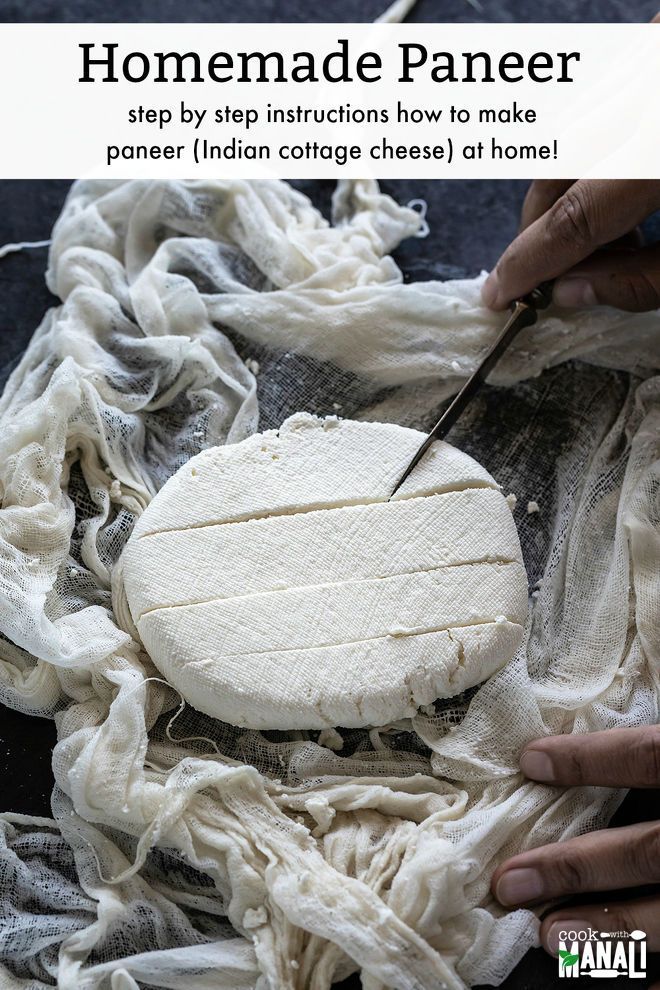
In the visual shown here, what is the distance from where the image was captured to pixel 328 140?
6.39 feet

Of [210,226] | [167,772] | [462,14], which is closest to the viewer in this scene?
[167,772]

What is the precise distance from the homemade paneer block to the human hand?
208 mm

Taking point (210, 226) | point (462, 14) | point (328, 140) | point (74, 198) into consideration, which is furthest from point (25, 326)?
point (462, 14)

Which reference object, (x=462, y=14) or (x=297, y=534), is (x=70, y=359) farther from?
(x=462, y=14)

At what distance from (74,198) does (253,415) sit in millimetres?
566

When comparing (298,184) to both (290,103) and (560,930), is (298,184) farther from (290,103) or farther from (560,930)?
(560,930)

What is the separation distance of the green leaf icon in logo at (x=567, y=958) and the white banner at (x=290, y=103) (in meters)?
1.33

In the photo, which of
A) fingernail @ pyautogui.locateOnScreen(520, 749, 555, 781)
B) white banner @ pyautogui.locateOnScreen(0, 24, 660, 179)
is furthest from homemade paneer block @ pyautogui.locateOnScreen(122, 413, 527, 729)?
white banner @ pyautogui.locateOnScreen(0, 24, 660, 179)

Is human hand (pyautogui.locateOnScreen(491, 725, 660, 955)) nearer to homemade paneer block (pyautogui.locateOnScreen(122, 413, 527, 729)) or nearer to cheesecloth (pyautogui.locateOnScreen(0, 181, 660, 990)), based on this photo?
cheesecloth (pyautogui.locateOnScreen(0, 181, 660, 990))

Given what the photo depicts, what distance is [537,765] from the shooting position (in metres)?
1.35

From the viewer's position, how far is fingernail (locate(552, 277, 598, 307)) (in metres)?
1.63

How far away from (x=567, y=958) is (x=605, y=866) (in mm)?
127

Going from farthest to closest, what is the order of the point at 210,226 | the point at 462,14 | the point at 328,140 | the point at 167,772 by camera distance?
the point at 462,14 < the point at 328,140 < the point at 210,226 < the point at 167,772

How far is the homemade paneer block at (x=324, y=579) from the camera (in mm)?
1356
